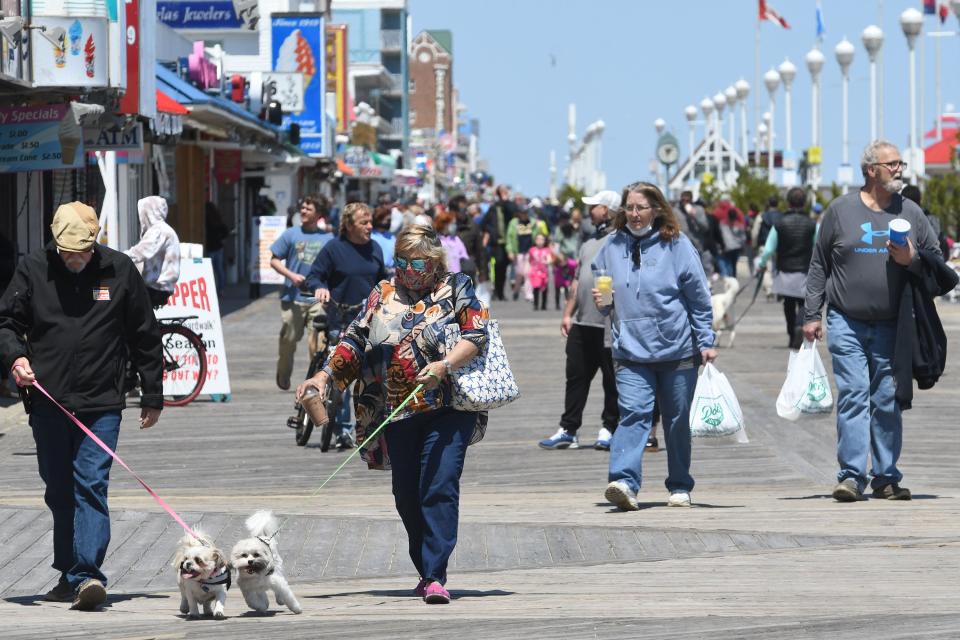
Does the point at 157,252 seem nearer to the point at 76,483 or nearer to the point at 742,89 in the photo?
the point at 76,483

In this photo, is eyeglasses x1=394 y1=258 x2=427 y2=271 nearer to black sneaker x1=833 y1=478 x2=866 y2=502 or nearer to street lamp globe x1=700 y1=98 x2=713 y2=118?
black sneaker x1=833 y1=478 x2=866 y2=502

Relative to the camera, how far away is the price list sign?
682 inches

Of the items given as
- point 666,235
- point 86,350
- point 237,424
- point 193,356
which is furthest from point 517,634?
point 193,356

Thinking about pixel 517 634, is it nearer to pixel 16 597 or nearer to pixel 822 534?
pixel 16 597

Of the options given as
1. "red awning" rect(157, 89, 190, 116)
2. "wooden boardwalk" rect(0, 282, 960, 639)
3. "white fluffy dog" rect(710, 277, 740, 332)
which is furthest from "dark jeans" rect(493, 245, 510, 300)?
"wooden boardwalk" rect(0, 282, 960, 639)

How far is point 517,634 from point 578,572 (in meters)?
1.52

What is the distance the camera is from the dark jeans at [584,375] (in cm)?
1333

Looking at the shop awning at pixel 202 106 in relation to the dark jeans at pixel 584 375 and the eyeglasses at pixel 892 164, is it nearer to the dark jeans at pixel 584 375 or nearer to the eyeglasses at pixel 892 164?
the dark jeans at pixel 584 375

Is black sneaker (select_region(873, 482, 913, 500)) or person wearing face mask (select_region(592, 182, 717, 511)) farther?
black sneaker (select_region(873, 482, 913, 500))

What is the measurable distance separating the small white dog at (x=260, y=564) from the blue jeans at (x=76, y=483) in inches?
27.9

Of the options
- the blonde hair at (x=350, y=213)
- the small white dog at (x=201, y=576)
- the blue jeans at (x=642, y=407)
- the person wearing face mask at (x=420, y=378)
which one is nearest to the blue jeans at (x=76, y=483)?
the small white dog at (x=201, y=576)

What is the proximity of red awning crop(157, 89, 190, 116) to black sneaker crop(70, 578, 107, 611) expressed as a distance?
1514 centimetres

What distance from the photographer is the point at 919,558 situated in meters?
8.45

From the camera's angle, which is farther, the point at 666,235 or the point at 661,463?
the point at 661,463
